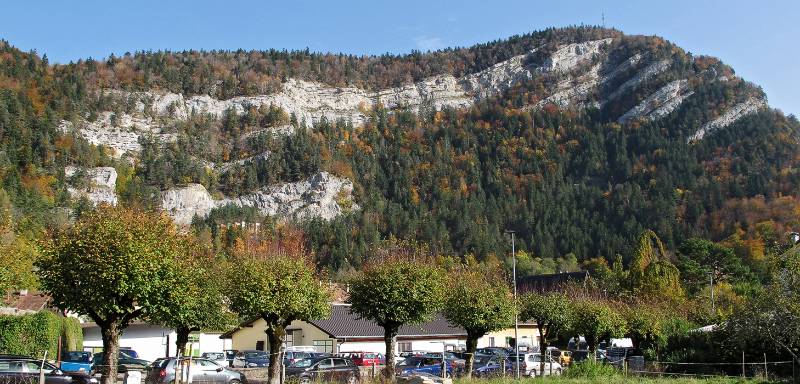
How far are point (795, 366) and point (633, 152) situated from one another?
164069 millimetres

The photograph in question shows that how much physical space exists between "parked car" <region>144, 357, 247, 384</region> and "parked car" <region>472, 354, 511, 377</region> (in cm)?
1294

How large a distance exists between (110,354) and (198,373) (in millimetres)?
7032

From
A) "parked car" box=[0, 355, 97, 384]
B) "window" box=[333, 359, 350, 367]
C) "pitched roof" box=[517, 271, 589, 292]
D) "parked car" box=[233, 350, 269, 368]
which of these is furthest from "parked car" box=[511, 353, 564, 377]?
"pitched roof" box=[517, 271, 589, 292]

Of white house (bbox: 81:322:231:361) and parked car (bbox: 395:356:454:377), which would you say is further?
white house (bbox: 81:322:231:361)

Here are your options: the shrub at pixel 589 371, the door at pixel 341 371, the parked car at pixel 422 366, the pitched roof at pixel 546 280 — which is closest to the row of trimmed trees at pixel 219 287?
the door at pixel 341 371

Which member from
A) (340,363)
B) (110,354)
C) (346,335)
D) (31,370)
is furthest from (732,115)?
(110,354)

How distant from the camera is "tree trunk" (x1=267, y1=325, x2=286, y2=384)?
26750mm

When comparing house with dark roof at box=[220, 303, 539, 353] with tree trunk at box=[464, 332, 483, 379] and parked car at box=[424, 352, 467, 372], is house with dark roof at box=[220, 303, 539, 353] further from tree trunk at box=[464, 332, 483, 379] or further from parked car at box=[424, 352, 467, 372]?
tree trunk at box=[464, 332, 483, 379]

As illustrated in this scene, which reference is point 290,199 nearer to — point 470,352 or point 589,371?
point 470,352

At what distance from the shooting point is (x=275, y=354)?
27156 mm

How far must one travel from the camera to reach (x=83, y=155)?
170 meters

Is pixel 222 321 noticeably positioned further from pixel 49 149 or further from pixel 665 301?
pixel 49 149

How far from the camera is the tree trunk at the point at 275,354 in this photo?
26.8 m

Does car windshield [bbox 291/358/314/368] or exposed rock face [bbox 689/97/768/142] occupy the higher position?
exposed rock face [bbox 689/97/768/142]
